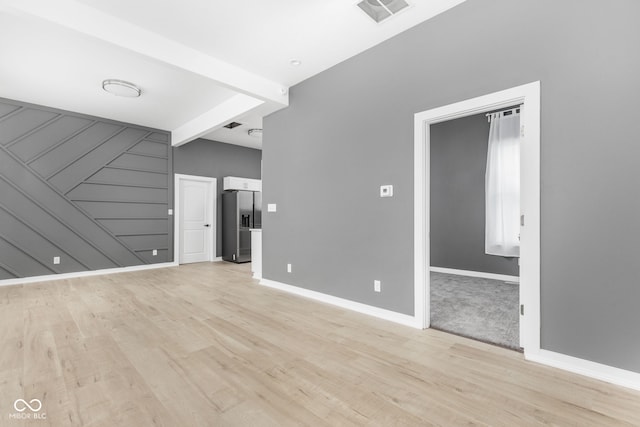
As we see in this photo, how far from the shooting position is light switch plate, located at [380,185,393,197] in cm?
295

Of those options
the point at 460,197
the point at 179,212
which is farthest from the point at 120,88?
the point at 460,197

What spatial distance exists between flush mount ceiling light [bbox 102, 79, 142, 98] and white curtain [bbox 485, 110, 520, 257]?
552cm

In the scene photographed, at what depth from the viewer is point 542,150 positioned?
2080 mm

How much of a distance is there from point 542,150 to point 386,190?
4.32 feet

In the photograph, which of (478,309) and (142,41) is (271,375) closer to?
(478,309)

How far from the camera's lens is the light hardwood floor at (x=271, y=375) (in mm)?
1517

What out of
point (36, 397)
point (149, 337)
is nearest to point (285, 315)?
point (149, 337)

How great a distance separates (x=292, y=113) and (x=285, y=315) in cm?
274

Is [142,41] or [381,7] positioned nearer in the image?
[381,7]

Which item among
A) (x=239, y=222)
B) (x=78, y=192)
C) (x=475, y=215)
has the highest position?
(x=78, y=192)

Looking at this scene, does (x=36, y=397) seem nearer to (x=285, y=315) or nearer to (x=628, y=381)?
(x=285, y=315)

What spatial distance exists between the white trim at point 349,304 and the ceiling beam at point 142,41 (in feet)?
8.76

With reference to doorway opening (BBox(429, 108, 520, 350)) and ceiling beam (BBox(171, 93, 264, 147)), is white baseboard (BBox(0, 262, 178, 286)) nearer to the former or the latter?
ceiling beam (BBox(171, 93, 264, 147))

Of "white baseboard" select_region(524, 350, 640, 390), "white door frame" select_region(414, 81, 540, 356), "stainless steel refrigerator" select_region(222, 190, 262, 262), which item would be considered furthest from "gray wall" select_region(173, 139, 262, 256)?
"white baseboard" select_region(524, 350, 640, 390)
